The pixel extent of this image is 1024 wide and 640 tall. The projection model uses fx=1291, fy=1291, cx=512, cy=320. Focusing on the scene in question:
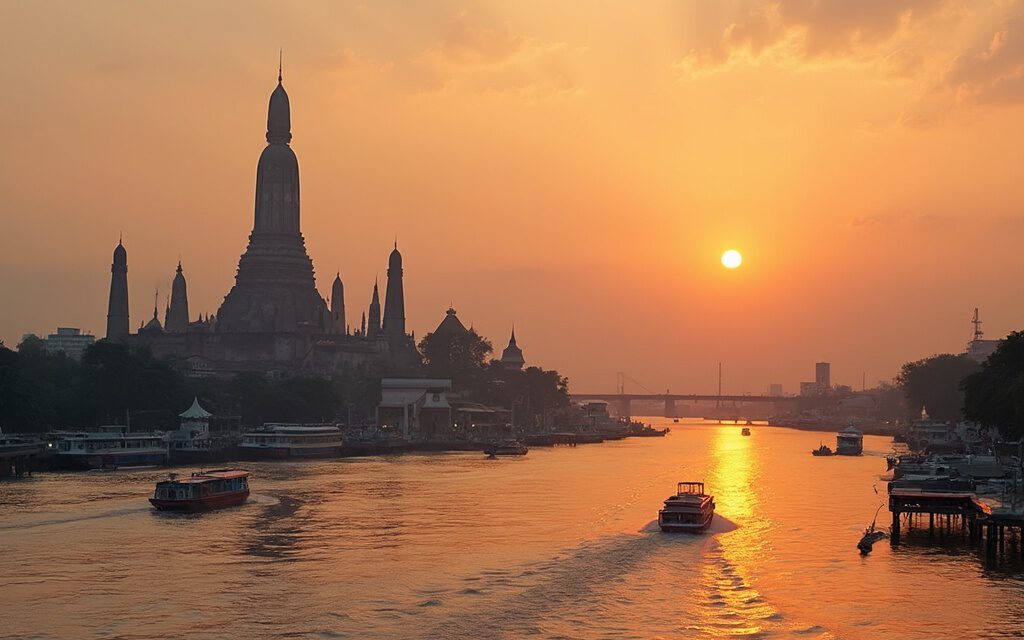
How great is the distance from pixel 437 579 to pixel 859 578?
17678 mm

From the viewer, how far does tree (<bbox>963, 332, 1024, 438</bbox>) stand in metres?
82.4

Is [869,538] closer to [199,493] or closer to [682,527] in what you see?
[682,527]

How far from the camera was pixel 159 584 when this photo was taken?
167ft

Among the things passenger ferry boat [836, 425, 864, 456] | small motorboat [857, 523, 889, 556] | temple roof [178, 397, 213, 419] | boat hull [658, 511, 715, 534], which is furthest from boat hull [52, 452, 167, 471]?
passenger ferry boat [836, 425, 864, 456]

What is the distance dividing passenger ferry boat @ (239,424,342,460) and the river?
39688 millimetres

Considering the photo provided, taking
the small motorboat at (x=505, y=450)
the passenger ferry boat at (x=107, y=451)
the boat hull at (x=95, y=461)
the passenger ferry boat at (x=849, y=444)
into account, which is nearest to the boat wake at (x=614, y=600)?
the boat hull at (x=95, y=461)

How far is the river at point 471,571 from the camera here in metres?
44.6

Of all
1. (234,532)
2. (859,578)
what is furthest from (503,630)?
(234,532)

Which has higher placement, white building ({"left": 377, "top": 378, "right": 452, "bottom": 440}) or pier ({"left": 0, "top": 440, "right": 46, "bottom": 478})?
white building ({"left": 377, "top": 378, "right": 452, "bottom": 440})

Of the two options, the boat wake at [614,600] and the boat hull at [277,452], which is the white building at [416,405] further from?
A: the boat wake at [614,600]

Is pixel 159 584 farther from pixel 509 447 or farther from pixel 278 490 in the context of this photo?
pixel 509 447

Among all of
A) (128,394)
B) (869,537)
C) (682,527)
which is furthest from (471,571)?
(128,394)

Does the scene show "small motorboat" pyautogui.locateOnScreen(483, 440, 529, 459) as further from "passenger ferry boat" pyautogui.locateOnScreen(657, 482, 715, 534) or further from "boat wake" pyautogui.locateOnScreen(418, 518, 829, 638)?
"boat wake" pyautogui.locateOnScreen(418, 518, 829, 638)

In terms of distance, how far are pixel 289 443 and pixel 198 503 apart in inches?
2202
